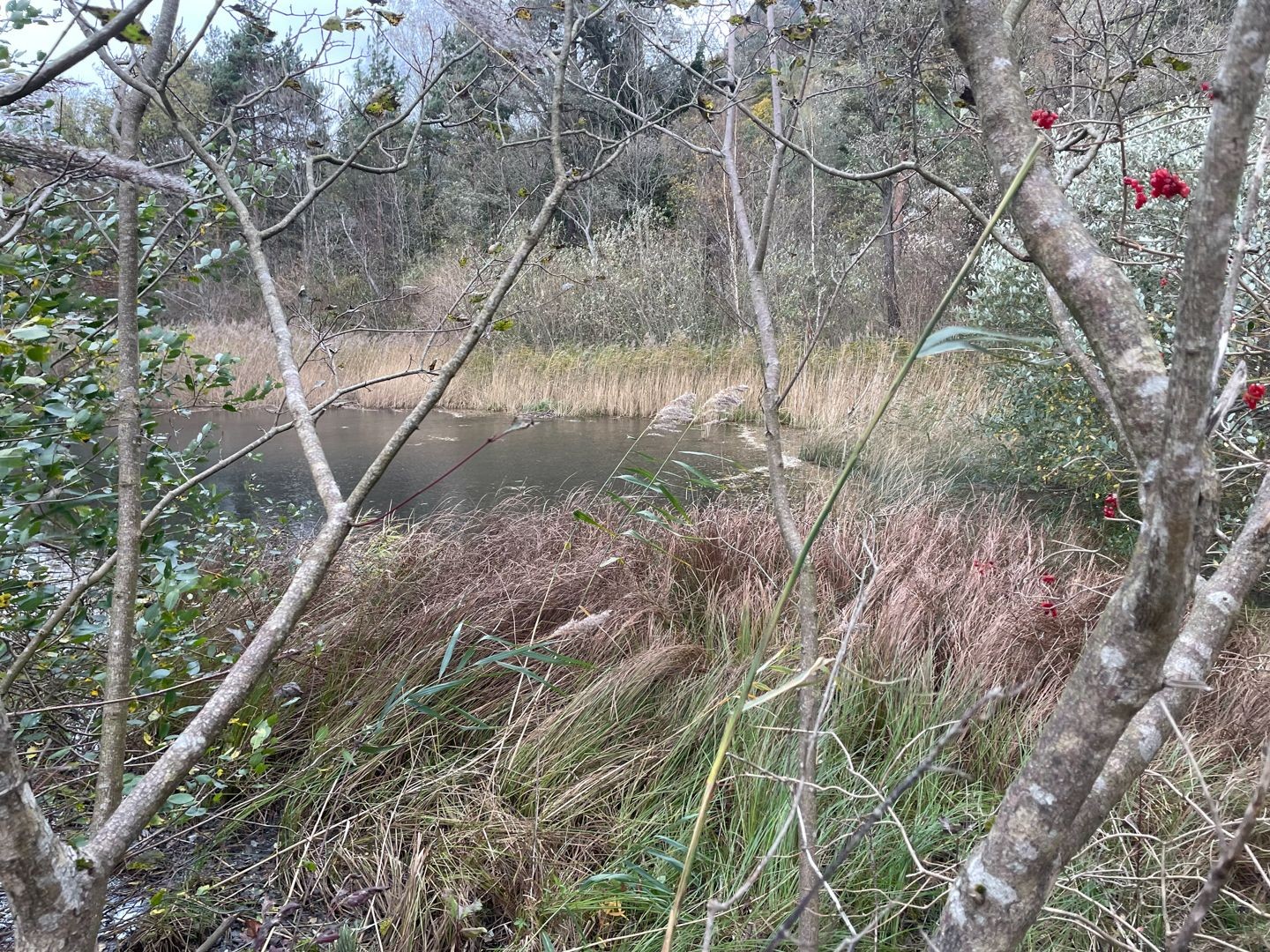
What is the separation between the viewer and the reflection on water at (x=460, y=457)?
5766 millimetres

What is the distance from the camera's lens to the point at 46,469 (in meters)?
1.72

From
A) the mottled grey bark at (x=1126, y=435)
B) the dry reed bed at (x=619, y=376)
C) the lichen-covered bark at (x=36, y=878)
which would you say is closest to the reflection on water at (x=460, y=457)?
the dry reed bed at (x=619, y=376)

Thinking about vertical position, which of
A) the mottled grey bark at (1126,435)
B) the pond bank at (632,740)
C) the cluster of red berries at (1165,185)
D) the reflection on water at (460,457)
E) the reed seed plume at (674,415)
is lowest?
the reflection on water at (460,457)

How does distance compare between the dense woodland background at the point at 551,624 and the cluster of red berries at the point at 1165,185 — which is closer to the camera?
the dense woodland background at the point at 551,624

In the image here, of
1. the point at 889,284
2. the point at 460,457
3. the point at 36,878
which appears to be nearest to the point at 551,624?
the point at 36,878

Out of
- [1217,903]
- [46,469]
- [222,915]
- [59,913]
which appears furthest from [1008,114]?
[222,915]

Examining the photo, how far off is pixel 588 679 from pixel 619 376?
7.38m

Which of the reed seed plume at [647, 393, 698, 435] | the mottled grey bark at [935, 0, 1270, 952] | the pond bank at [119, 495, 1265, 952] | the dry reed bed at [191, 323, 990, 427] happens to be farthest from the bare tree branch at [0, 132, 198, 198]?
the dry reed bed at [191, 323, 990, 427]

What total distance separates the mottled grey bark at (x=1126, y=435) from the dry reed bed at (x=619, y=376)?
554 cm

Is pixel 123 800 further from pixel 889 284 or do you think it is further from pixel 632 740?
pixel 889 284

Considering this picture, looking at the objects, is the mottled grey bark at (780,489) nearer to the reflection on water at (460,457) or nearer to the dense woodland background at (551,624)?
the dense woodland background at (551,624)

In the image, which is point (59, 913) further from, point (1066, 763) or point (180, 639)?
point (180, 639)

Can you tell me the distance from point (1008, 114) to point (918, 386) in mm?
6371

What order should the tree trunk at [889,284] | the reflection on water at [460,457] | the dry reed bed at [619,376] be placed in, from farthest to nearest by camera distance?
1. the tree trunk at [889,284]
2. the dry reed bed at [619,376]
3. the reflection on water at [460,457]
